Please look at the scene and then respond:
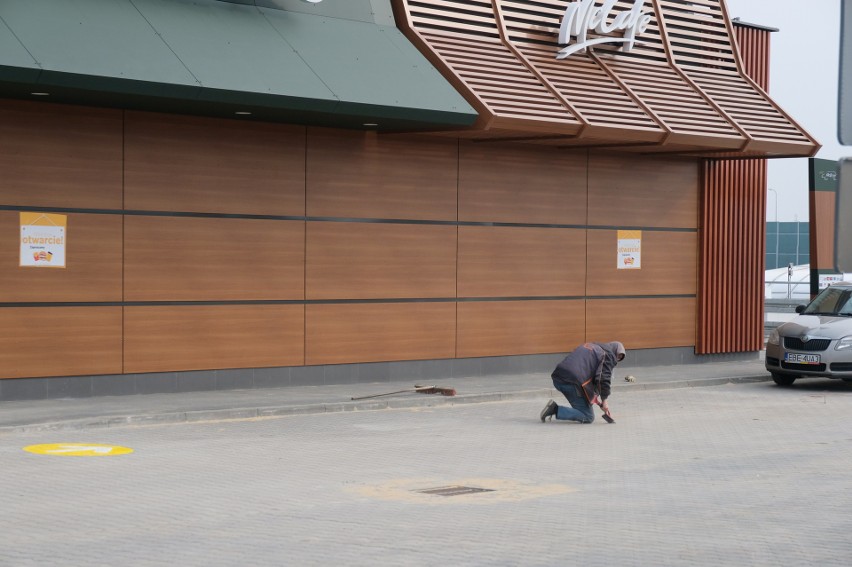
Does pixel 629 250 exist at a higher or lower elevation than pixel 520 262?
higher

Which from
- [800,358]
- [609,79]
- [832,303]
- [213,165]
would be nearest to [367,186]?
[213,165]

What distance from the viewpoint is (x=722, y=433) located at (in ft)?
49.9

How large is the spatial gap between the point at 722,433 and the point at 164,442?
6.43 metres

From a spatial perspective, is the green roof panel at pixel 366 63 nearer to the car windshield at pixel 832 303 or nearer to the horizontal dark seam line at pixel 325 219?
the horizontal dark seam line at pixel 325 219

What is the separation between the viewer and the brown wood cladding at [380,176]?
63.6ft

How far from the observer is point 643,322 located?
78.5 feet

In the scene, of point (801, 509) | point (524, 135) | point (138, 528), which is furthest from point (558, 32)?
point (138, 528)

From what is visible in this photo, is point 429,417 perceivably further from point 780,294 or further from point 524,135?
point 780,294

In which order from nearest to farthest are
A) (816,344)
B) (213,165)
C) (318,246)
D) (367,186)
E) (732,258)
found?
(213,165) < (318,246) < (367,186) < (816,344) < (732,258)

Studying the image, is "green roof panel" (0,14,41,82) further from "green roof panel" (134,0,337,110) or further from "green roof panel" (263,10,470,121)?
"green roof panel" (263,10,470,121)

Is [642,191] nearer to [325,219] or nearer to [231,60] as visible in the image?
[325,219]

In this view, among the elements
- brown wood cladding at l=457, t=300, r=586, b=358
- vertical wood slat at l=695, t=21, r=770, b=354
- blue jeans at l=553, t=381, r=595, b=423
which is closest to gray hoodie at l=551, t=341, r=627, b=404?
blue jeans at l=553, t=381, r=595, b=423

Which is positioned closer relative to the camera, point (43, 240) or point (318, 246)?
point (43, 240)

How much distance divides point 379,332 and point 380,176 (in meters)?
2.43
